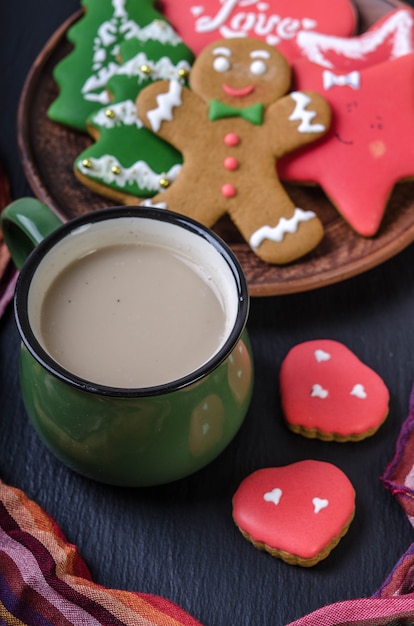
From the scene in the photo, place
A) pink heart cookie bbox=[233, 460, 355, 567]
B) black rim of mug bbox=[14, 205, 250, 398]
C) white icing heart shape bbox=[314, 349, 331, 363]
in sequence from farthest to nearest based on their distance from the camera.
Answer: white icing heart shape bbox=[314, 349, 331, 363] < pink heart cookie bbox=[233, 460, 355, 567] < black rim of mug bbox=[14, 205, 250, 398]

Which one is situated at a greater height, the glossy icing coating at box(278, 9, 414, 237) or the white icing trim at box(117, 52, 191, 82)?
the white icing trim at box(117, 52, 191, 82)

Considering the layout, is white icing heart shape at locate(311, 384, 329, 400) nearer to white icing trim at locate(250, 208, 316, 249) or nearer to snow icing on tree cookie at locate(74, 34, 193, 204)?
white icing trim at locate(250, 208, 316, 249)

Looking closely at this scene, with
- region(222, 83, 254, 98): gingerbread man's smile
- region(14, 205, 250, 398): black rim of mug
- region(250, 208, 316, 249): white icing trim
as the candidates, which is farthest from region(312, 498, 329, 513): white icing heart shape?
region(222, 83, 254, 98): gingerbread man's smile

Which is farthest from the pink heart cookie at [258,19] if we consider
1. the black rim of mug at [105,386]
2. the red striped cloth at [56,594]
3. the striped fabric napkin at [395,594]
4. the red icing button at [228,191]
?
the red striped cloth at [56,594]

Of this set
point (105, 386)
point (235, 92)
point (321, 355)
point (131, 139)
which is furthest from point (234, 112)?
point (105, 386)

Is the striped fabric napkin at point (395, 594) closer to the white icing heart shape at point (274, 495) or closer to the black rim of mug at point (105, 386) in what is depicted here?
the white icing heart shape at point (274, 495)

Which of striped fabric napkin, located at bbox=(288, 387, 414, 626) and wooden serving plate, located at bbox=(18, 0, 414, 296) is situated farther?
wooden serving plate, located at bbox=(18, 0, 414, 296)

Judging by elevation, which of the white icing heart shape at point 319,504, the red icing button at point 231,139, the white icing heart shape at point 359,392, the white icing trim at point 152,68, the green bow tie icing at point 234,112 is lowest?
the white icing heart shape at point 319,504
